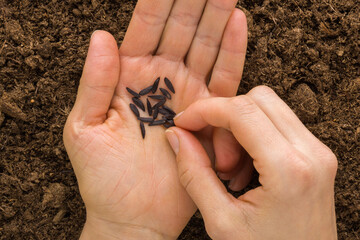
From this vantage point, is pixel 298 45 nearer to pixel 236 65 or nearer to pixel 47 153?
pixel 236 65

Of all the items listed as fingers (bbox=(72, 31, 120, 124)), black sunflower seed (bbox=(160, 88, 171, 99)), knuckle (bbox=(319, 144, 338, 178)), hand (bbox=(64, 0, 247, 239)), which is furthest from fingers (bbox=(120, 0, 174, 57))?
A: knuckle (bbox=(319, 144, 338, 178))

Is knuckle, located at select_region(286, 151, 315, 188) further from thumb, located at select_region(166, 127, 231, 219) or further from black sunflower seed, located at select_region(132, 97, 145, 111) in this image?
black sunflower seed, located at select_region(132, 97, 145, 111)

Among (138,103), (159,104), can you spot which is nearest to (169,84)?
(159,104)

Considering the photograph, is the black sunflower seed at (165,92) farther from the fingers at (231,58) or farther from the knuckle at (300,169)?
the knuckle at (300,169)

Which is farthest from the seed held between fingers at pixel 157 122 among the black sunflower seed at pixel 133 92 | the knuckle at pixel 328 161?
the knuckle at pixel 328 161

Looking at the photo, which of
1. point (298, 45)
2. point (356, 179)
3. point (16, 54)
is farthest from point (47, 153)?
point (356, 179)
